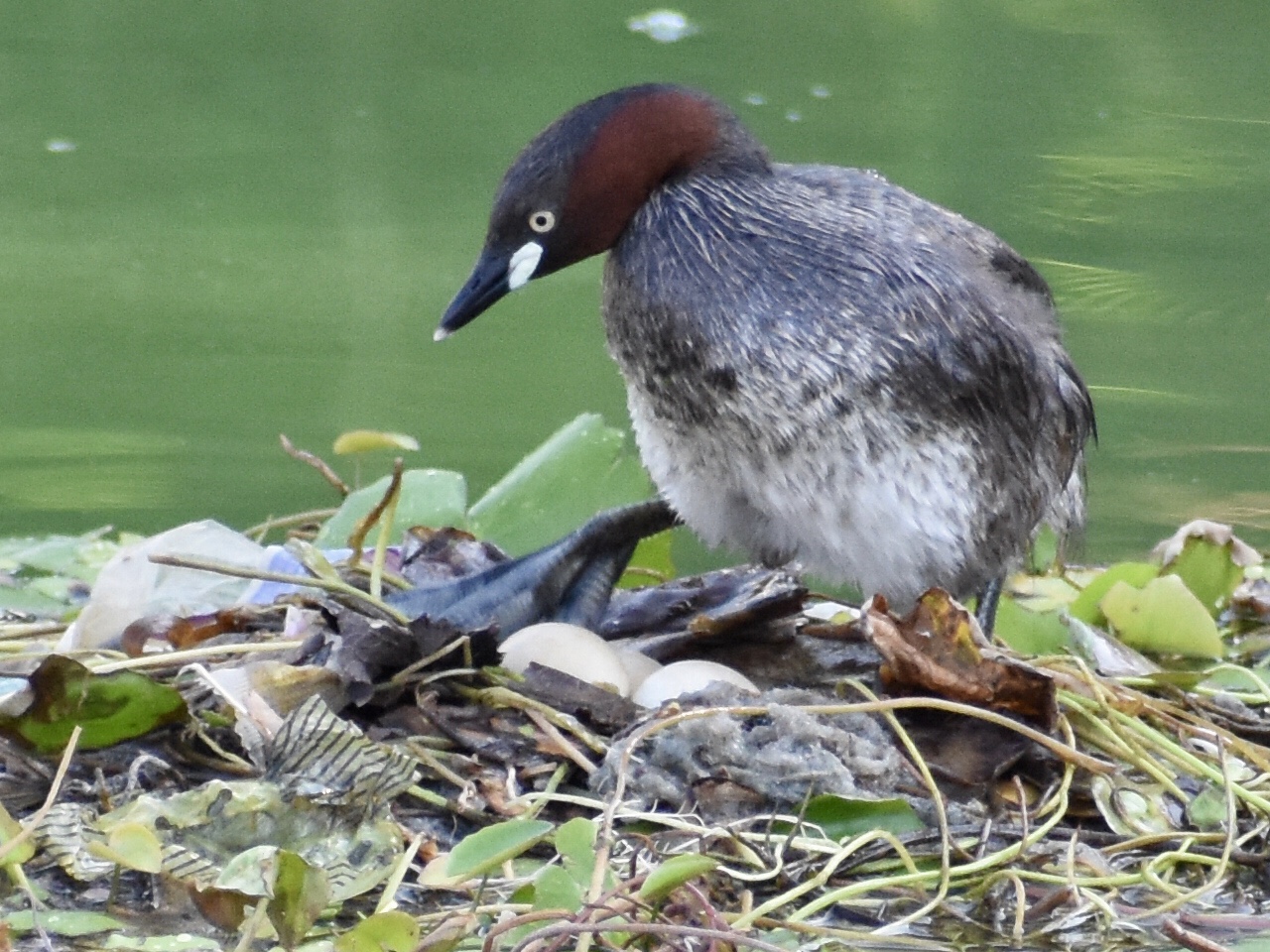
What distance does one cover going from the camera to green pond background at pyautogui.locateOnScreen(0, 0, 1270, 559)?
5.77 meters

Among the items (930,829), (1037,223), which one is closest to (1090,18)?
(1037,223)

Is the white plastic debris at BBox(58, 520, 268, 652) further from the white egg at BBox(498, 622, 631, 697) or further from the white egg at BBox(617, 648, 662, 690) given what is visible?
the white egg at BBox(617, 648, 662, 690)

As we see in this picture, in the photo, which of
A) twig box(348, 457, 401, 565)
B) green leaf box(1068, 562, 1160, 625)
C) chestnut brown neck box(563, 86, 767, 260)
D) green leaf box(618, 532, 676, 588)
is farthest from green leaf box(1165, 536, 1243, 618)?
twig box(348, 457, 401, 565)

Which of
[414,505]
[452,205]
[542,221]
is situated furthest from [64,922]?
[452,205]

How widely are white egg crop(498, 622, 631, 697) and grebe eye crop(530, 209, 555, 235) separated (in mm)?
667

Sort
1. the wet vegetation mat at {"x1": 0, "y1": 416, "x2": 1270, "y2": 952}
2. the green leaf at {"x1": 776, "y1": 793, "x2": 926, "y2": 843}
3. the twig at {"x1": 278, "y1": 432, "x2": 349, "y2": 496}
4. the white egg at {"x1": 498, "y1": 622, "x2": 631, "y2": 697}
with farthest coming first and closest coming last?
the twig at {"x1": 278, "y1": 432, "x2": 349, "y2": 496}, the white egg at {"x1": 498, "y1": 622, "x2": 631, "y2": 697}, the green leaf at {"x1": 776, "y1": 793, "x2": 926, "y2": 843}, the wet vegetation mat at {"x1": 0, "y1": 416, "x2": 1270, "y2": 952}

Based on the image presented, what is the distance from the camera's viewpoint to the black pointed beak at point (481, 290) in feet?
11.6

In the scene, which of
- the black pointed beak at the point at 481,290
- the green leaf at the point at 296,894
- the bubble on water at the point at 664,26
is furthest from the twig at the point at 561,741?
the bubble on water at the point at 664,26

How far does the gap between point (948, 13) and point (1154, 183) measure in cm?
188

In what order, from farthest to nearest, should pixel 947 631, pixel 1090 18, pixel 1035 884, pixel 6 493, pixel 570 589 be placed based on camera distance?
pixel 1090 18 → pixel 6 493 → pixel 570 589 → pixel 947 631 → pixel 1035 884

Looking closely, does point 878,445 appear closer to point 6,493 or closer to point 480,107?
point 6,493

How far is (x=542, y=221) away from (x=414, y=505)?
94 cm

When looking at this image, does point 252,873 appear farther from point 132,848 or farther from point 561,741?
point 561,741

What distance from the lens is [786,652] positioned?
356cm
